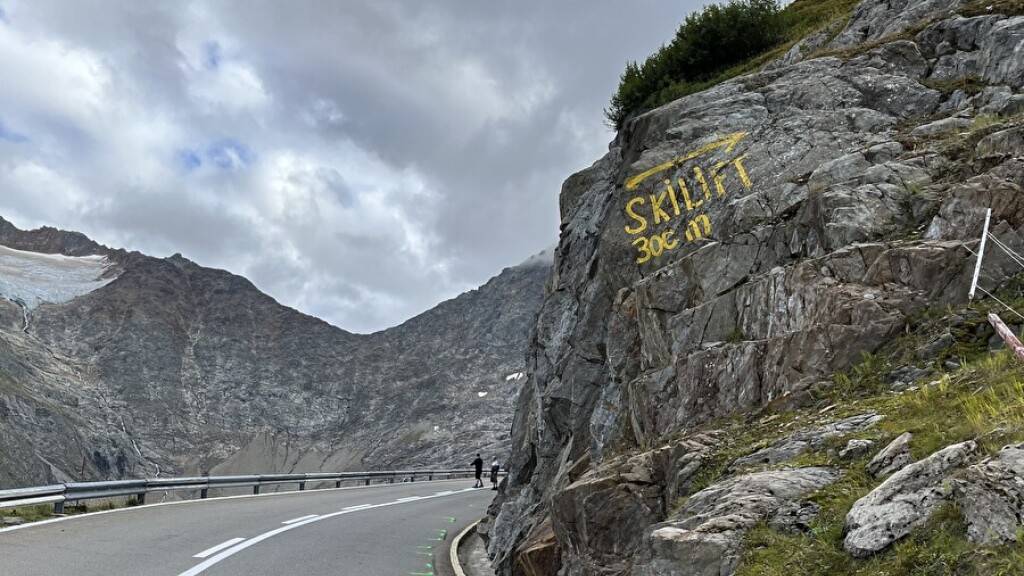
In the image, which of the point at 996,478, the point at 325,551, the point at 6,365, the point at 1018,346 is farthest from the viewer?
the point at 6,365

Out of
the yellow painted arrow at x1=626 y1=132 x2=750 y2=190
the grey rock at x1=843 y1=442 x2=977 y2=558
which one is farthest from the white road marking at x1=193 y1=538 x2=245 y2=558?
the grey rock at x1=843 y1=442 x2=977 y2=558

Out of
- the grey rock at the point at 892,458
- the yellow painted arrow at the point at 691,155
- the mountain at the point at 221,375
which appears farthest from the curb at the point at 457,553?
the mountain at the point at 221,375

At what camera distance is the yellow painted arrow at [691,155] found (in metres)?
14.2

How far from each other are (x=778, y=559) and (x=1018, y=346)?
10.6ft

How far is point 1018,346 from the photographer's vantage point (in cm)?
608

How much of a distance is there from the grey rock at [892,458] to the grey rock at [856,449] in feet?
0.79

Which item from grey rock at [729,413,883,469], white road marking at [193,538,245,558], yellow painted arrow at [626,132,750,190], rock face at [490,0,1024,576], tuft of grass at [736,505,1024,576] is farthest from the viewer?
yellow painted arrow at [626,132,750,190]

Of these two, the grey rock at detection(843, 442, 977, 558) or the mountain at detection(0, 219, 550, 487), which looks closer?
the grey rock at detection(843, 442, 977, 558)

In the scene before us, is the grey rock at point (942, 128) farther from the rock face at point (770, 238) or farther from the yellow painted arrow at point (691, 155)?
the yellow painted arrow at point (691, 155)

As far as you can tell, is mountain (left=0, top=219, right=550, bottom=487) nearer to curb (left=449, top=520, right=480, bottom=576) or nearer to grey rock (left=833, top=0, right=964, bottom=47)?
curb (left=449, top=520, right=480, bottom=576)

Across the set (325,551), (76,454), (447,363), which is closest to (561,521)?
(325,551)

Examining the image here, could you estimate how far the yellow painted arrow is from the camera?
14.2 m

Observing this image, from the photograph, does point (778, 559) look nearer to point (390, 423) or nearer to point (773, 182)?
point (773, 182)

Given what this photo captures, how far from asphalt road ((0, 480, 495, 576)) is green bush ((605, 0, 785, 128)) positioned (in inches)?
582
